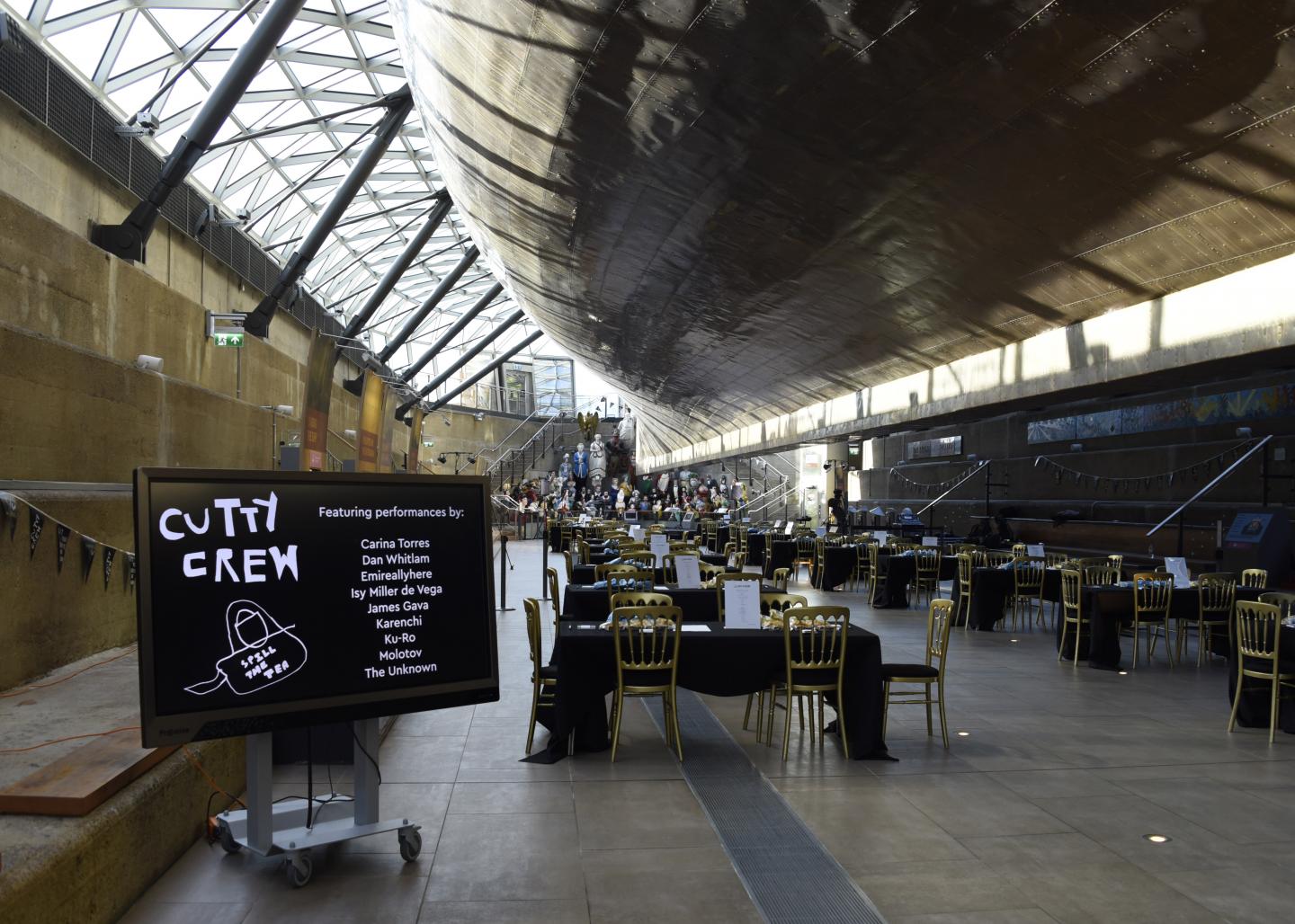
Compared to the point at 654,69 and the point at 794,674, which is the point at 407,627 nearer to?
the point at 794,674

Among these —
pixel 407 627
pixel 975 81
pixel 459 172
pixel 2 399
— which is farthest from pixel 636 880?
pixel 459 172

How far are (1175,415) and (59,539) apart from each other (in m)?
14.8

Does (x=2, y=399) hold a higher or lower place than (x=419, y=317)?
lower

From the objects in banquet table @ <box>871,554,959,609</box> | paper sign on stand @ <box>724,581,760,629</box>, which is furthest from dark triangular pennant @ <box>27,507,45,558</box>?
banquet table @ <box>871,554,959,609</box>

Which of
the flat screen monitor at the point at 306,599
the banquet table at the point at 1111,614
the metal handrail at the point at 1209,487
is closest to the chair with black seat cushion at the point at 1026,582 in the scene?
the banquet table at the point at 1111,614

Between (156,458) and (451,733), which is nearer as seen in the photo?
(451,733)

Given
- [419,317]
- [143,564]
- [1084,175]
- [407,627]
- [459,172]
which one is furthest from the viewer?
[419,317]

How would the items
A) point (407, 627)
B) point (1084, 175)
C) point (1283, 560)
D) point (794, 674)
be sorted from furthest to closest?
point (1283, 560), point (1084, 175), point (794, 674), point (407, 627)

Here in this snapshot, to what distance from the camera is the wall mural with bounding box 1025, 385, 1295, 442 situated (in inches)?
528

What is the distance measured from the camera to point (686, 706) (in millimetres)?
7078

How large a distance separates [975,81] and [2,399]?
816 cm

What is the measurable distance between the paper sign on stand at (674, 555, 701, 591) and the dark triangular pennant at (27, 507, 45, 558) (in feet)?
15.8

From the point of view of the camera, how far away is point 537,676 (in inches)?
231

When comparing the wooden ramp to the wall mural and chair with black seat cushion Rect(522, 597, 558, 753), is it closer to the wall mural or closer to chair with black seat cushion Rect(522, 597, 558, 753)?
chair with black seat cushion Rect(522, 597, 558, 753)
